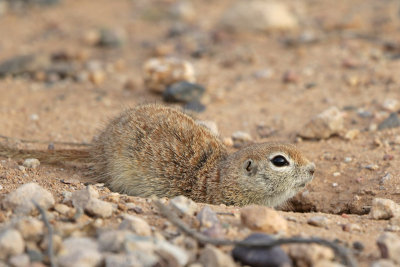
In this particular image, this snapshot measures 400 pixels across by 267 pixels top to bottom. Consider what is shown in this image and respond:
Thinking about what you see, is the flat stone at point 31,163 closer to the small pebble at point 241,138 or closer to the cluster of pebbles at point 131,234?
Answer: the cluster of pebbles at point 131,234

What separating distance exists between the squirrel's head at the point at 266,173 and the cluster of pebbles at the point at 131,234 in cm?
102

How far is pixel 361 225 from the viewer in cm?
399

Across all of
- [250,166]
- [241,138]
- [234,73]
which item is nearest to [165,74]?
[234,73]

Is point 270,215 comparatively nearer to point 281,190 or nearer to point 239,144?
point 281,190

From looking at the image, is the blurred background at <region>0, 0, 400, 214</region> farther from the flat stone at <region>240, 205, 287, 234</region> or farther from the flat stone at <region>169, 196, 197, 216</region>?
the flat stone at <region>169, 196, 197, 216</region>

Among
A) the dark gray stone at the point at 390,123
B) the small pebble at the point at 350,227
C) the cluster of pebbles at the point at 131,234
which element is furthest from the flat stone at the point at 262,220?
the dark gray stone at the point at 390,123

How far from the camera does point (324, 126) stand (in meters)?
6.18

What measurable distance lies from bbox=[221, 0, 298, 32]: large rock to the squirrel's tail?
5684 mm

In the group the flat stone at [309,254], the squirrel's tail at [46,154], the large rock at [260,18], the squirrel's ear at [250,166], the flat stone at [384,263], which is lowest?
the flat stone at [309,254]

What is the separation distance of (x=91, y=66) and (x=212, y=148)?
4492 mm

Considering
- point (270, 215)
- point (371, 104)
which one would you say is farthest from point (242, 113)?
point (270, 215)

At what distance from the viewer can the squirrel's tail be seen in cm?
544

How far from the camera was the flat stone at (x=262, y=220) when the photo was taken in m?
3.51

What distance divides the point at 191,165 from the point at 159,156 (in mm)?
339
